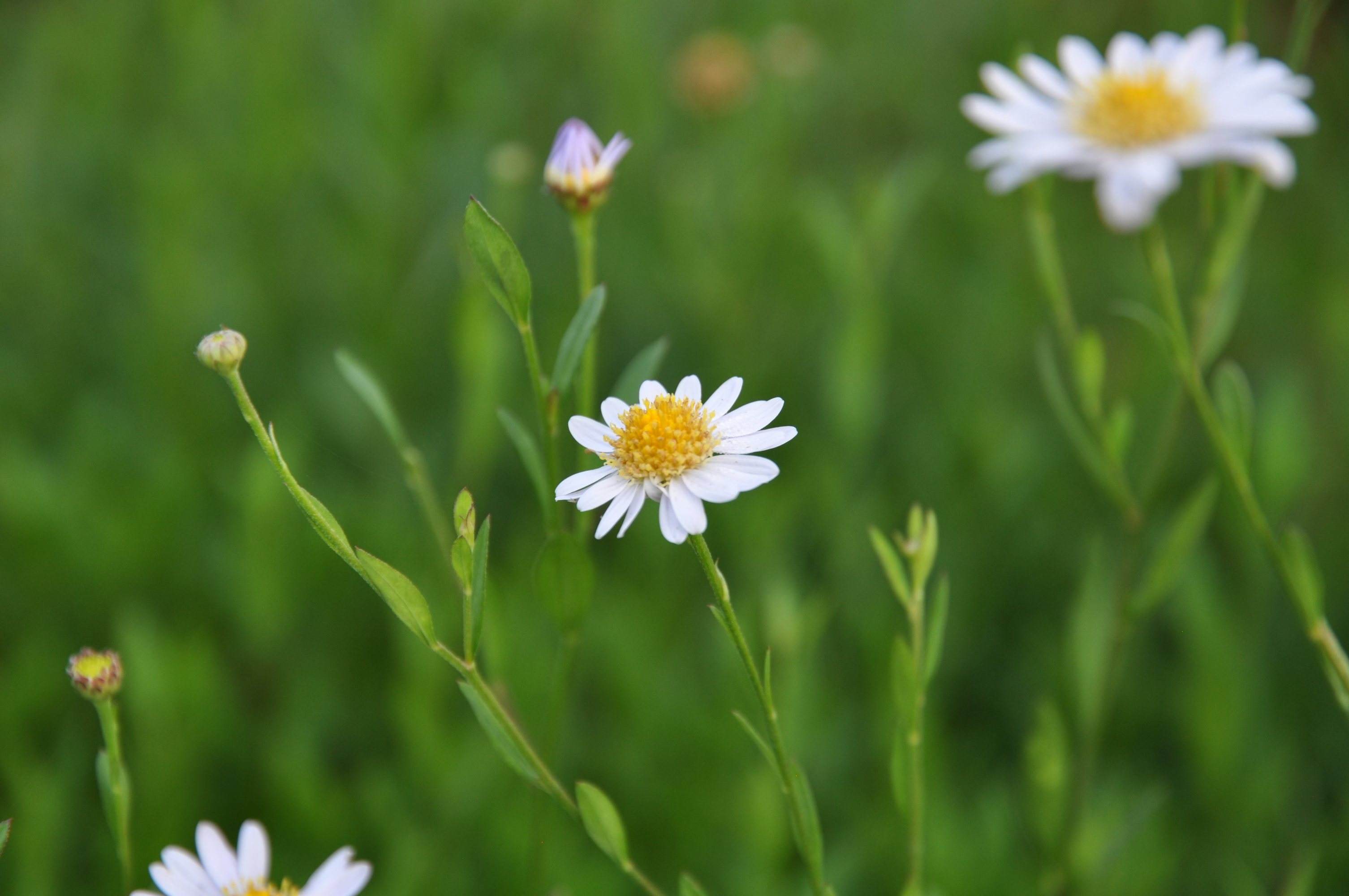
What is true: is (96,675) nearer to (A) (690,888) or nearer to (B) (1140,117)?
(A) (690,888)

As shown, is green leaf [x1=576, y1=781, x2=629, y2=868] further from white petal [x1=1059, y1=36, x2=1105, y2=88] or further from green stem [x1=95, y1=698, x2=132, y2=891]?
white petal [x1=1059, y1=36, x2=1105, y2=88]

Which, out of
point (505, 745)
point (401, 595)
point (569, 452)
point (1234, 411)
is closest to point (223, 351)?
point (401, 595)

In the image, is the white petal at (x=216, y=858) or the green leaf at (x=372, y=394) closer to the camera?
the white petal at (x=216, y=858)

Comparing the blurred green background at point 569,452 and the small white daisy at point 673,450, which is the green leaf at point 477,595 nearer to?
the small white daisy at point 673,450

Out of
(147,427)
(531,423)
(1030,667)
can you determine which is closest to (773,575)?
(1030,667)

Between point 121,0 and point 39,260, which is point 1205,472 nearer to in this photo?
point 39,260

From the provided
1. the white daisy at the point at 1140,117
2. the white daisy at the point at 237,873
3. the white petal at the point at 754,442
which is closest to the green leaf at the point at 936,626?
the white petal at the point at 754,442

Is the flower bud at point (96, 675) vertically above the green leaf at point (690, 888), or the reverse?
the flower bud at point (96, 675)
